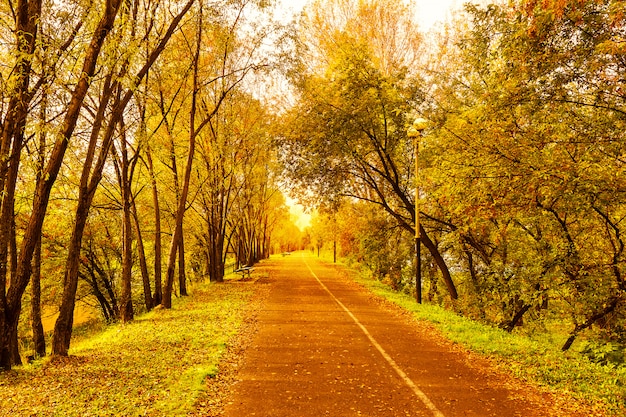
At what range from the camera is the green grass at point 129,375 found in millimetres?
6305

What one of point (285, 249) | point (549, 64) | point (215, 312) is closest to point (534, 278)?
point (549, 64)

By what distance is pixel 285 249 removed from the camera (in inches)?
5458

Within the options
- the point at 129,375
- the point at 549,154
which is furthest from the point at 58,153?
the point at 549,154

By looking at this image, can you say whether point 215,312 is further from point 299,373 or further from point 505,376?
point 505,376

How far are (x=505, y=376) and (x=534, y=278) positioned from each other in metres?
5.31

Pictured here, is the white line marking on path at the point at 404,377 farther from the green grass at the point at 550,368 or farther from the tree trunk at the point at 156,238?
the tree trunk at the point at 156,238

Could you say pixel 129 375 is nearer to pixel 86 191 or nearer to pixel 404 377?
pixel 86 191

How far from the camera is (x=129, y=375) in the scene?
26.0ft

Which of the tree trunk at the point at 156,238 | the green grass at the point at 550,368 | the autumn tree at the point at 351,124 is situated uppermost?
the autumn tree at the point at 351,124

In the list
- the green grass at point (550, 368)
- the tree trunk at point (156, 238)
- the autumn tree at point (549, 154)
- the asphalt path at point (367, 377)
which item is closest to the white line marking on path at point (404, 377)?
the asphalt path at point (367, 377)

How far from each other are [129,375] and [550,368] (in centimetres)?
774

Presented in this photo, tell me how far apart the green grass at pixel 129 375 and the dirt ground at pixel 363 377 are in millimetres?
672

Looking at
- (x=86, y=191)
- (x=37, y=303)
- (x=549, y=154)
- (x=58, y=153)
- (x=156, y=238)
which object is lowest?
(x=37, y=303)

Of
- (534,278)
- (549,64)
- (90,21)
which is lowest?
(534,278)
